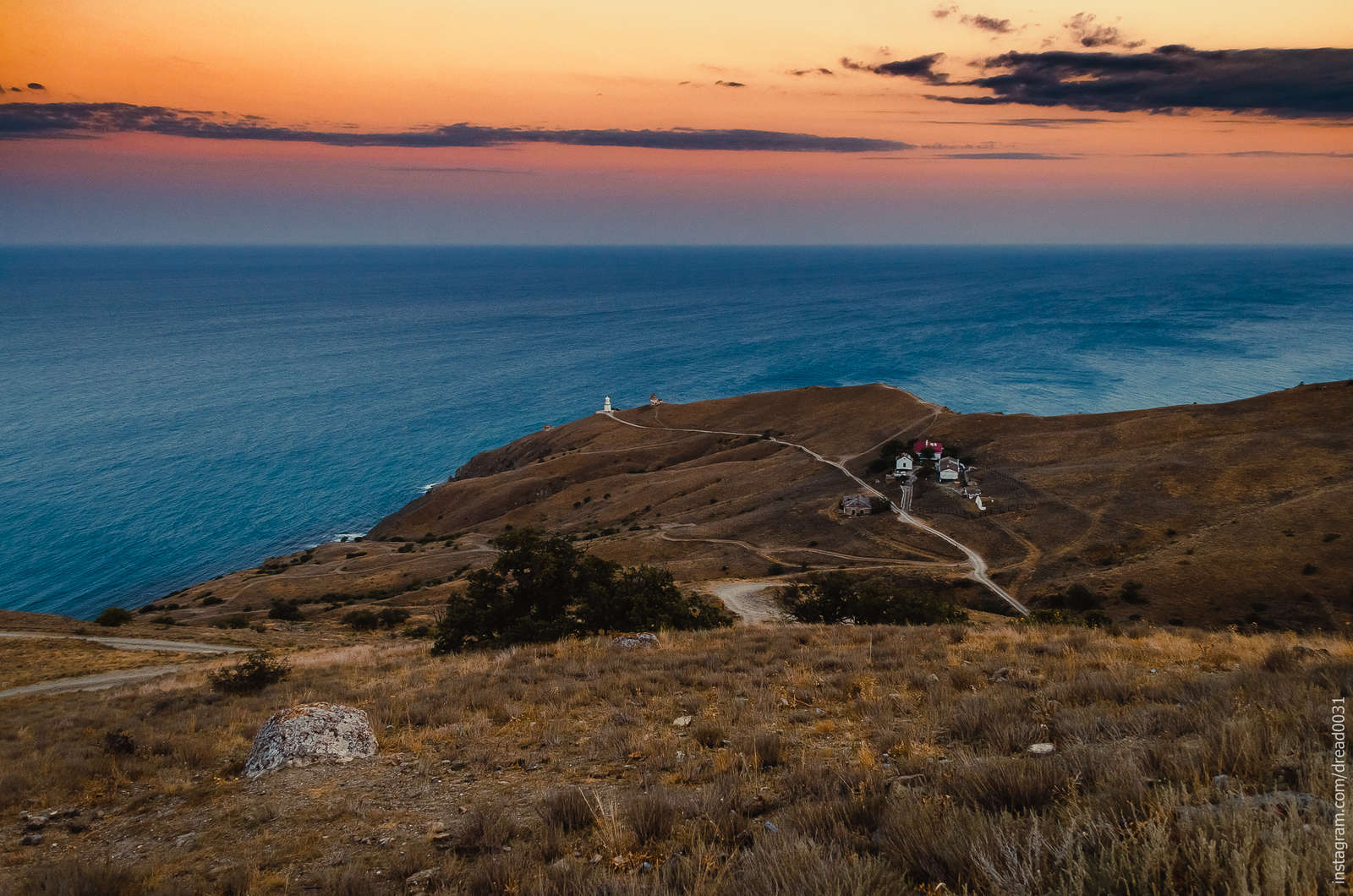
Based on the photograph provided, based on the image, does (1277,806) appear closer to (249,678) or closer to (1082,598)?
(249,678)

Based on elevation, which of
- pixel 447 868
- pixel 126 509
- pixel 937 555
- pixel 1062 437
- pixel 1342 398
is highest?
pixel 447 868

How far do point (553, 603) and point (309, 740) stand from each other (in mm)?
13982

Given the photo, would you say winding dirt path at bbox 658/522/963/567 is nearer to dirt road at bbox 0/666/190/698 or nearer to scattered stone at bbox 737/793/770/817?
dirt road at bbox 0/666/190/698

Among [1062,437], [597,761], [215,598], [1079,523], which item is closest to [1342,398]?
[1062,437]

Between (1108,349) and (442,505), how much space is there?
549ft

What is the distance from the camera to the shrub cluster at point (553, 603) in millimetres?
21844

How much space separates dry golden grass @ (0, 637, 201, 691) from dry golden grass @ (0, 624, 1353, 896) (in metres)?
13.5

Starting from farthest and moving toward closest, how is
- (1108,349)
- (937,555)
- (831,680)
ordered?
(1108,349), (937,555), (831,680)

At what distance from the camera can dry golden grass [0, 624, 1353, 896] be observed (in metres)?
4.23

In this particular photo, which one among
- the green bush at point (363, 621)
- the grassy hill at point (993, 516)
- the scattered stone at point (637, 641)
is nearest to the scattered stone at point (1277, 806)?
the scattered stone at point (637, 641)

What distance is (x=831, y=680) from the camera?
38.8ft

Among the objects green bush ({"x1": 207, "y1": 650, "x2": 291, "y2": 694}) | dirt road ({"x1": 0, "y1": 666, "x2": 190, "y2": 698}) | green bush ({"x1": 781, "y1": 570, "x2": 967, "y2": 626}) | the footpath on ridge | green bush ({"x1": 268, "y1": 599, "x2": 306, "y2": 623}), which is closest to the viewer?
green bush ({"x1": 207, "y1": 650, "x2": 291, "y2": 694})

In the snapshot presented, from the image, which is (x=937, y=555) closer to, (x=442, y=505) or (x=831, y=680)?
(x=831, y=680)

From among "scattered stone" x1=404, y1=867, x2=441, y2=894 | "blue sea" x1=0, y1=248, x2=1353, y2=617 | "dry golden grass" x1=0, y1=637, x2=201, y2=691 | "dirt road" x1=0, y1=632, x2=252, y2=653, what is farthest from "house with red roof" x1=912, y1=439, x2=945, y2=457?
"blue sea" x1=0, y1=248, x2=1353, y2=617
